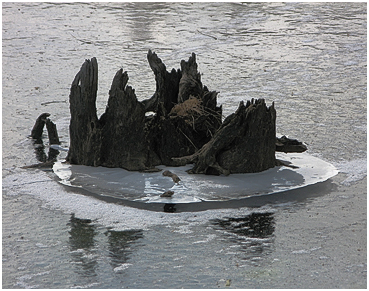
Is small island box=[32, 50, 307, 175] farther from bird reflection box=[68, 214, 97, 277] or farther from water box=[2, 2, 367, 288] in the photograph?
bird reflection box=[68, 214, 97, 277]

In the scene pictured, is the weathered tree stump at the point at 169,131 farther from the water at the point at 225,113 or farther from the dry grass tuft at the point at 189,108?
the water at the point at 225,113

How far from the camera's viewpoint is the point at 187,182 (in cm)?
805

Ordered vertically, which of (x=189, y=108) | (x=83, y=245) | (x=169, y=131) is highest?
(x=189, y=108)

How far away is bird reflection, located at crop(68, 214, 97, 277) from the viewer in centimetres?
606

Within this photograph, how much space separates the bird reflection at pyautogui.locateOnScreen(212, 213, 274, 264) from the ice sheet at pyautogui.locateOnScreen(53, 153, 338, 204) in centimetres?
61

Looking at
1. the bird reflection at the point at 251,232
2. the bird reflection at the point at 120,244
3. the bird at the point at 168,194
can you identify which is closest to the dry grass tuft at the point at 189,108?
the bird at the point at 168,194

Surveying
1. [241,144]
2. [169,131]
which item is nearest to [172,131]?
[169,131]

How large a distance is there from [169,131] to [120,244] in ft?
7.99

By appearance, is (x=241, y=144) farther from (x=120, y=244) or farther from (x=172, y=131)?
(x=120, y=244)

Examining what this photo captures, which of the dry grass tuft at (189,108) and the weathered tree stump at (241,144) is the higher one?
the dry grass tuft at (189,108)

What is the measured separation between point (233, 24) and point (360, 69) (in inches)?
199

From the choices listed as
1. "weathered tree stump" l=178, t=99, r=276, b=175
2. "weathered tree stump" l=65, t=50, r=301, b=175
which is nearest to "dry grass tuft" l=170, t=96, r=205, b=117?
"weathered tree stump" l=65, t=50, r=301, b=175

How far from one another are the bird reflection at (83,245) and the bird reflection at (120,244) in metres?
0.18

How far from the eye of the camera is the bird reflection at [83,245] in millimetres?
6059
